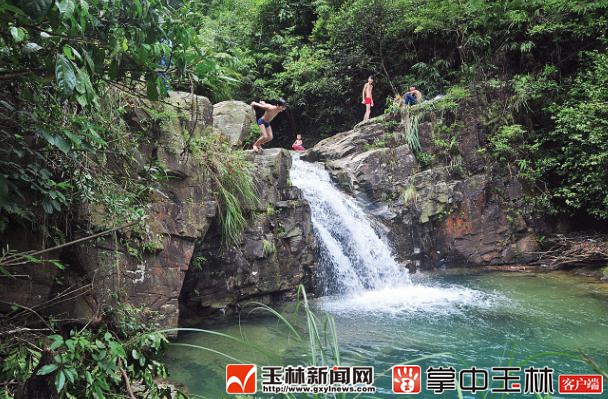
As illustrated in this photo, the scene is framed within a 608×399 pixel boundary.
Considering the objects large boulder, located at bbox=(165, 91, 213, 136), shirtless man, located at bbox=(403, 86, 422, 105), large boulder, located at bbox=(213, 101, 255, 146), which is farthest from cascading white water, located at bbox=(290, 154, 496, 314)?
shirtless man, located at bbox=(403, 86, 422, 105)

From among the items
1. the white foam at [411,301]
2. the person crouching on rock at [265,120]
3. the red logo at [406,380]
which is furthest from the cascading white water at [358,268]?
the red logo at [406,380]

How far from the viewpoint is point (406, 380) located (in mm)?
2984

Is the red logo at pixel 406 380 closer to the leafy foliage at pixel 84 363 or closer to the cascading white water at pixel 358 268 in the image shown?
the leafy foliage at pixel 84 363

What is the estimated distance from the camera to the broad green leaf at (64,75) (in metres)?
1.76

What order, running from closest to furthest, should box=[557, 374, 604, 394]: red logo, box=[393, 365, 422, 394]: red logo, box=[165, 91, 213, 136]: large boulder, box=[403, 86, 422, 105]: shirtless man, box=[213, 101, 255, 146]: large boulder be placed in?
box=[393, 365, 422, 394]: red logo → box=[557, 374, 604, 394]: red logo → box=[165, 91, 213, 136]: large boulder → box=[213, 101, 255, 146]: large boulder → box=[403, 86, 422, 105]: shirtless man

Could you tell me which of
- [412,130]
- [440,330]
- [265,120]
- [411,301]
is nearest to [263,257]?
[411,301]

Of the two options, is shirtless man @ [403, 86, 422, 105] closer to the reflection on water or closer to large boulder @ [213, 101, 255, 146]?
large boulder @ [213, 101, 255, 146]

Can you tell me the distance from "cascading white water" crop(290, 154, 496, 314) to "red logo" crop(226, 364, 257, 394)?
150 inches

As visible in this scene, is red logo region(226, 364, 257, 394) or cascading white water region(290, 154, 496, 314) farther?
cascading white water region(290, 154, 496, 314)

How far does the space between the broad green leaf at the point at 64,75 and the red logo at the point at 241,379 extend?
6.42 feet

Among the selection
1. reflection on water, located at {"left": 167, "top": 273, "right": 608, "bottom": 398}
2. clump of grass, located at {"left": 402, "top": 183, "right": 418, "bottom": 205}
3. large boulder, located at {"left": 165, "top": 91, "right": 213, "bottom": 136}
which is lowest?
reflection on water, located at {"left": 167, "top": 273, "right": 608, "bottom": 398}

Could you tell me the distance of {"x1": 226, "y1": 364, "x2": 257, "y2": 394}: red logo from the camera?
2814 millimetres

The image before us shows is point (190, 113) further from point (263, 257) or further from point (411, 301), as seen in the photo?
point (411, 301)

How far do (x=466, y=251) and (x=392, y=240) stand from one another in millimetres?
1903
